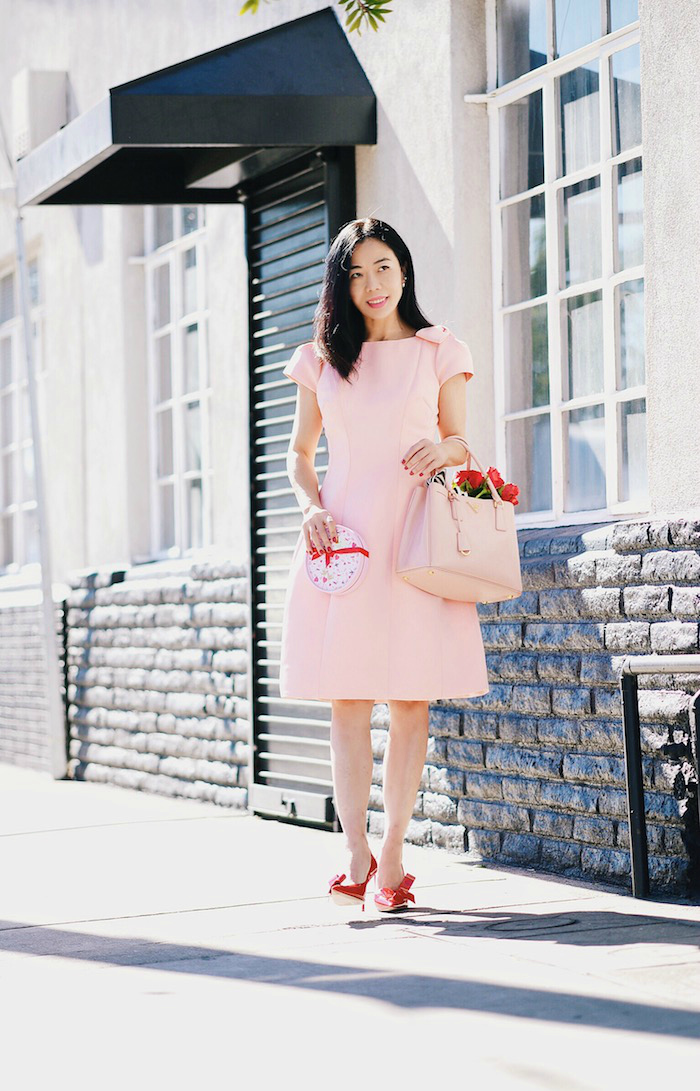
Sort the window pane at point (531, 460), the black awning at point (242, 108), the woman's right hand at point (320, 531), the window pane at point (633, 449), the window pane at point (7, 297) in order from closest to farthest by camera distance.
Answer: the woman's right hand at point (320, 531), the window pane at point (633, 449), the window pane at point (531, 460), the black awning at point (242, 108), the window pane at point (7, 297)

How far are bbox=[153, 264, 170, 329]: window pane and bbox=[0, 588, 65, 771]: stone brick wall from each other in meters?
2.01

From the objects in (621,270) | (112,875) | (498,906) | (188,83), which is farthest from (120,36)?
(498,906)

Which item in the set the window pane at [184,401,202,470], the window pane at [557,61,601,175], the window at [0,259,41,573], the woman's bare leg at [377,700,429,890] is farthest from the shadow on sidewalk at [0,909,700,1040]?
the window at [0,259,41,573]

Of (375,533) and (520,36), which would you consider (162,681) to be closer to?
(520,36)

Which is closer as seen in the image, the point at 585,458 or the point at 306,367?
the point at 306,367

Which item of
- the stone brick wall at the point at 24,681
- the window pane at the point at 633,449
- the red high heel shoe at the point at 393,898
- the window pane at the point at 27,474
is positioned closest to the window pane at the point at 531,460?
the window pane at the point at 633,449

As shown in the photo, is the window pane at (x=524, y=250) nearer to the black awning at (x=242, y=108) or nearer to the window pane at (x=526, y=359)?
the window pane at (x=526, y=359)

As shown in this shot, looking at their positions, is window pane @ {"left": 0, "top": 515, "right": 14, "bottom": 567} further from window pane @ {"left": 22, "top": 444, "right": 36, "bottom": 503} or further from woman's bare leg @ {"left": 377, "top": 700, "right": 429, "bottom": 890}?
woman's bare leg @ {"left": 377, "top": 700, "right": 429, "bottom": 890}

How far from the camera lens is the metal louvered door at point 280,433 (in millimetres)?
7168

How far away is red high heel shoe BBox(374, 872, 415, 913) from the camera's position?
15.8 feet

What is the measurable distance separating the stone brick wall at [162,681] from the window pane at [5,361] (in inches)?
123

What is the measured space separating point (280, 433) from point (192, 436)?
2.07 meters

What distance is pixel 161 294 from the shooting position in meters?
10.1

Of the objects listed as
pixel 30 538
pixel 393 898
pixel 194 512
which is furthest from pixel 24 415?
pixel 393 898
